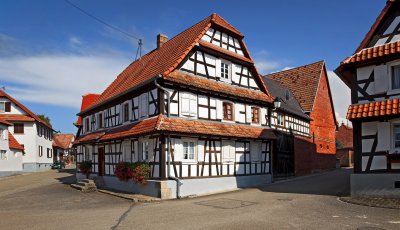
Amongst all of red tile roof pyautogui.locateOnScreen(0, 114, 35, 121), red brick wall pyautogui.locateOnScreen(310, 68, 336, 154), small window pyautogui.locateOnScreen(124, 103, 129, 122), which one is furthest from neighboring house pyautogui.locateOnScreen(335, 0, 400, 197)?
red tile roof pyautogui.locateOnScreen(0, 114, 35, 121)

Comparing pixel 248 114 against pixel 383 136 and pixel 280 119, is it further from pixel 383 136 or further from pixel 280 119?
pixel 383 136

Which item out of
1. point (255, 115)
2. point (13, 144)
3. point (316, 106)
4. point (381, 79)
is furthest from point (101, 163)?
point (316, 106)

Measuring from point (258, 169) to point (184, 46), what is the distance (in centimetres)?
908

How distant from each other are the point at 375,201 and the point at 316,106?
21385 mm

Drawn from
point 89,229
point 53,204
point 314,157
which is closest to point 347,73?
point 89,229

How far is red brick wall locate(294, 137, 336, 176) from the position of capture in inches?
1159

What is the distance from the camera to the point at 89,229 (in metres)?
10.6

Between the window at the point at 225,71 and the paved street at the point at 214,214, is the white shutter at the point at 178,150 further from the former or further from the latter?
the window at the point at 225,71

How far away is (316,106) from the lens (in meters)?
34.1

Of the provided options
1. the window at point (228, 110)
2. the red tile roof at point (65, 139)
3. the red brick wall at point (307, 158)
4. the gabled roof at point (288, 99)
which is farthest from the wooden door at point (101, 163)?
the red tile roof at point (65, 139)

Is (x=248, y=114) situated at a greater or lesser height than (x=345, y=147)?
greater

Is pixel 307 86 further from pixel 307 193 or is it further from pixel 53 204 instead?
pixel 53 204

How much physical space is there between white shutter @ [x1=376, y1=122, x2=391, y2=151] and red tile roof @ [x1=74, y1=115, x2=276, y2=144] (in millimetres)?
7838

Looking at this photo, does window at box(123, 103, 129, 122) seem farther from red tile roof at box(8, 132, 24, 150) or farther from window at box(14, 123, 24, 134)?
window at box(14, 123, 24, 134)
